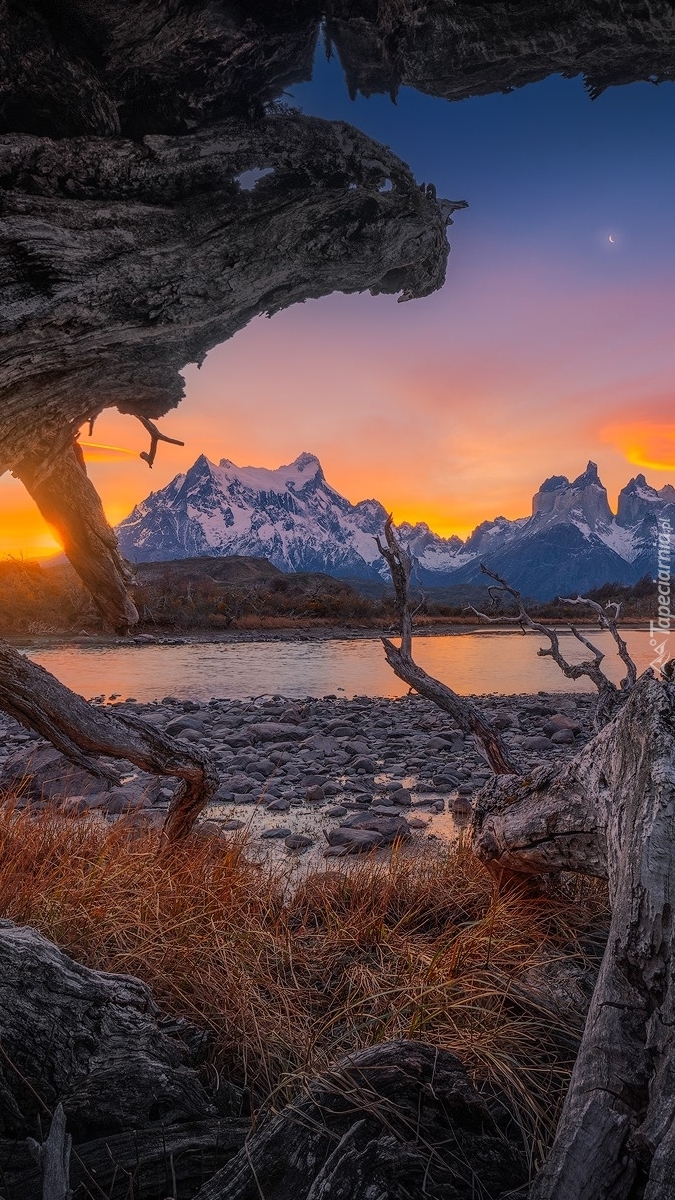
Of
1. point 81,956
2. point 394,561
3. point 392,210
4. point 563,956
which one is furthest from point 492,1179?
point 394,561

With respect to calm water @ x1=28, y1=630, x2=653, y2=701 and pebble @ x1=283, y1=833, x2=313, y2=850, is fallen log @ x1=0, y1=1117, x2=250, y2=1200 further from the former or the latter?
calm water @ x1=28, y1=630, x2=653, y2=701

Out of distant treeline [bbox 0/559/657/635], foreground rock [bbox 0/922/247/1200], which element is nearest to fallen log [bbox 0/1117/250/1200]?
foreground rock [bbox 0/922/247/1200]

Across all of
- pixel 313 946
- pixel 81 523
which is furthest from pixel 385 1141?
pixel 81 523

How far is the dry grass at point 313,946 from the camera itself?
2344 mm

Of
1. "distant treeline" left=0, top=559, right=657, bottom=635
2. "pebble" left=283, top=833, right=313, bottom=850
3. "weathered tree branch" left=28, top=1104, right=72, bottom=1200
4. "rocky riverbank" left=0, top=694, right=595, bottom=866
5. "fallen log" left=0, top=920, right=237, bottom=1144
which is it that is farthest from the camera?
"distant treeline" left=0, top=559, right=657, bottom=635

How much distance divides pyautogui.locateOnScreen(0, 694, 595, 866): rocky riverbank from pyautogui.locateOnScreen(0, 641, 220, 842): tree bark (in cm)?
23

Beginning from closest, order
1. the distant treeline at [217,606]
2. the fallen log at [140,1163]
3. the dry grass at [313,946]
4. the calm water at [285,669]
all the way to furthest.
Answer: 1. the fallen log at [140,1163]
2. the dry grass at [313,946]
3. the calm water at [285,669]
4. the distant treeline at [217,606]

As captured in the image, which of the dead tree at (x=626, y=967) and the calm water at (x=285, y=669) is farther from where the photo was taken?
the calm water at (x=285, y=669)

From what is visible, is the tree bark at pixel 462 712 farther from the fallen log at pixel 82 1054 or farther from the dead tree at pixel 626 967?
the fallen log at pixel 82 1054

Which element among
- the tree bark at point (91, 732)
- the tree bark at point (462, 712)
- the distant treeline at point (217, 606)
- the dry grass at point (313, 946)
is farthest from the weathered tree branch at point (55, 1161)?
the distant treeline at point (217, 606)

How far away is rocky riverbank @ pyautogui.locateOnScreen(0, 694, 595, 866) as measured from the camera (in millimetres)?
6711

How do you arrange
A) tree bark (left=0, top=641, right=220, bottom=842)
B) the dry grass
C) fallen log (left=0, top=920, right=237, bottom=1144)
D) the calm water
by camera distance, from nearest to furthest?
fallen log (left=0, top=920, right=237, bottom=1144) < the dry grass < tree bark (left=0, top=641, right=220, bottom=842) < the calm water

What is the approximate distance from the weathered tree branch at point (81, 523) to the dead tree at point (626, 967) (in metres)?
2.85

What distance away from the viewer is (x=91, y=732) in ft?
12.1
